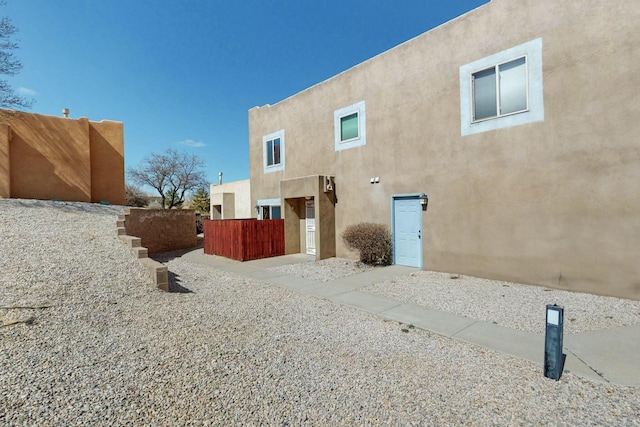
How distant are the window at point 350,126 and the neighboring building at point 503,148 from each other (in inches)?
1.8

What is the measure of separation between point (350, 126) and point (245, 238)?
19.8 ft

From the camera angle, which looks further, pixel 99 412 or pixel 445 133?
pixel 445 133

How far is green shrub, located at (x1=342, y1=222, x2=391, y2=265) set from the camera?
1041 cm

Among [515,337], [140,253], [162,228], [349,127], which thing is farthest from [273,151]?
[515,337]

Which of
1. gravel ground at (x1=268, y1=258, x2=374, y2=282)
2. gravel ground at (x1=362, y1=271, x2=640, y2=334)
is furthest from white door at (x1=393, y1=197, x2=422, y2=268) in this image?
gravel ground at (x1=362, y1=271, x2=640, y2=334)

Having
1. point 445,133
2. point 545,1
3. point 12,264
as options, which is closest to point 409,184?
point 445,133

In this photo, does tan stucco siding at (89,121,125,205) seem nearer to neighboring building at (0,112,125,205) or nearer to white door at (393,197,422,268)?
neighboring building at (0,112,125,205)

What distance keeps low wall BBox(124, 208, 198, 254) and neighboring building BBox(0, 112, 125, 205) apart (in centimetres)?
535

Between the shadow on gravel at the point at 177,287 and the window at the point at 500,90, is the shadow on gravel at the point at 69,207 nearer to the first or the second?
the shadow on gravel at the point at 177,287

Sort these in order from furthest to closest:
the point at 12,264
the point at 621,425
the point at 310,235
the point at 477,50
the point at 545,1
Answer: the point at 310,235
the point at 477,50
the point at 545,1
the point at 12,264
the point at 621,425

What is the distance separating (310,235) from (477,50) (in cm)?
887

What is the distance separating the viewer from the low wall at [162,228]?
43.2 ft

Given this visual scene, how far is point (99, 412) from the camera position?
9.05ft

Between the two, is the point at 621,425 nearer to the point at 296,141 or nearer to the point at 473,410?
the point at 473,410
